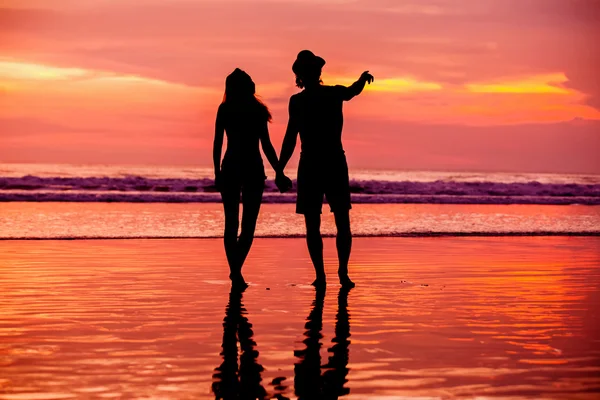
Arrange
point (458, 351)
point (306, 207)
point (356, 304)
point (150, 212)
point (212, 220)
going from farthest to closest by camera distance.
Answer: point (150, 212), point (212, 220), point (306, 207), point (356, 304), point (458, 351)

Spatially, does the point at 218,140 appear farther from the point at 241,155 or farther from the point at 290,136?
the point at 290,136

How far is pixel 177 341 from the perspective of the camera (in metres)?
6.13

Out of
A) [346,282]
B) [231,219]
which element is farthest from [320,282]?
[231,219]

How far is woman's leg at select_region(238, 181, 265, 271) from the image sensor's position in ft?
31.4

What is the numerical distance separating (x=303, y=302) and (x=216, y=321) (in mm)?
1270

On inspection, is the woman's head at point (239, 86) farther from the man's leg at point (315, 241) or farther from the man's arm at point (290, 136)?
the man's leg at point (315, 241)

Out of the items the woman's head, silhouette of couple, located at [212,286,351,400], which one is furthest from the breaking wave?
silhouette of couple, located at [212,286,351,400]

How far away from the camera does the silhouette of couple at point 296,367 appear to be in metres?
4.73

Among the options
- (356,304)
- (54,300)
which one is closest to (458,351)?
(356,304)

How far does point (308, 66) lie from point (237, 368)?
15.2ft

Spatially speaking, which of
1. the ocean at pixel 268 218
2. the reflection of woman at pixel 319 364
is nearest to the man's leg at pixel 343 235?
the reflection of woman at pixel 319 364

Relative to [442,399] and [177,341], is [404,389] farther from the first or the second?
[177,341]

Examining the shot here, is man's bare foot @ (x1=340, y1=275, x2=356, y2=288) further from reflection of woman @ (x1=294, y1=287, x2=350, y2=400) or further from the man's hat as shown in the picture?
the man's hat

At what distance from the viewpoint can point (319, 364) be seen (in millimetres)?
5430
